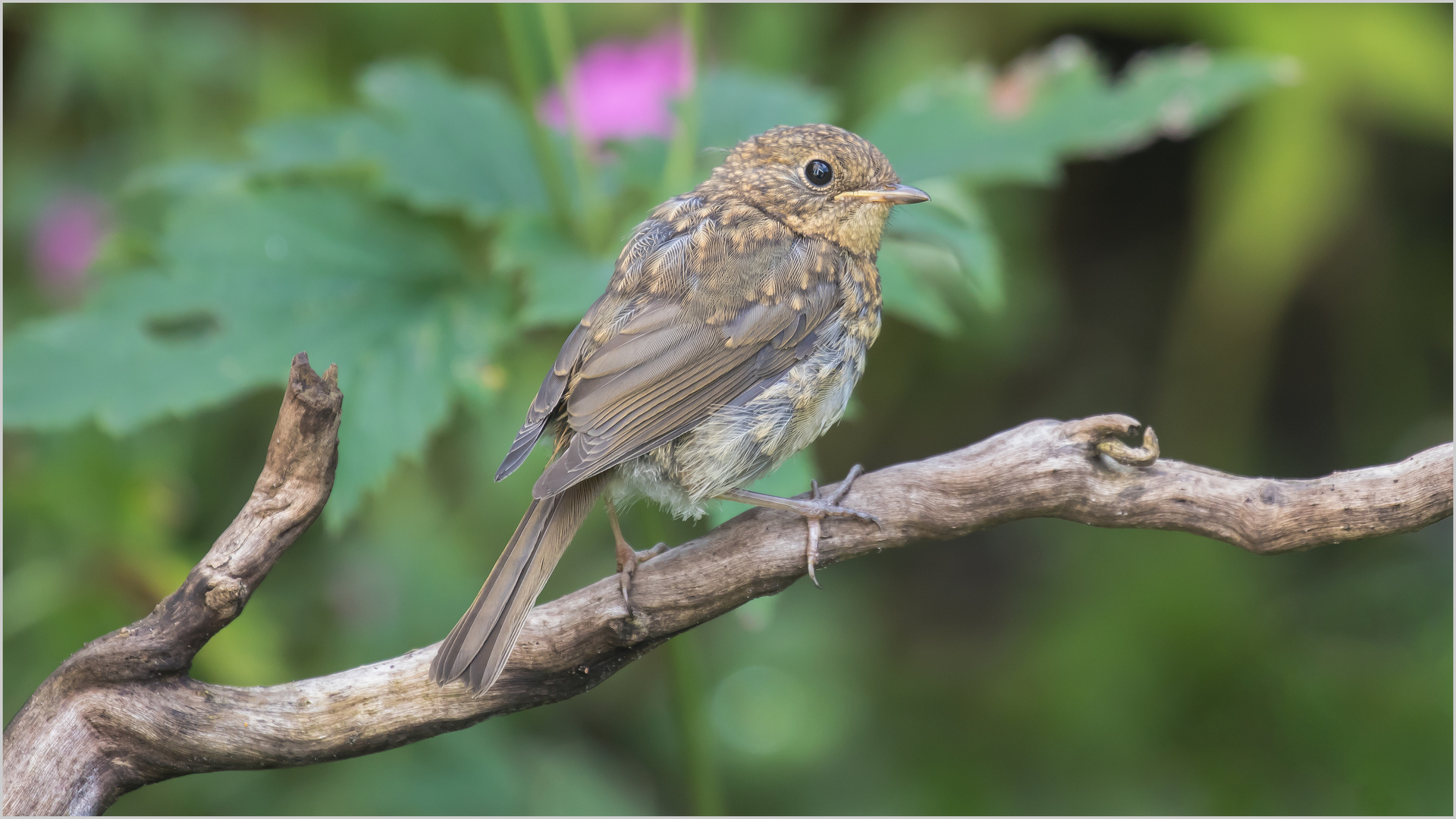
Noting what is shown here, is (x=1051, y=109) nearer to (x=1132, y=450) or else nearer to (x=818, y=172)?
(x=818, y=172)

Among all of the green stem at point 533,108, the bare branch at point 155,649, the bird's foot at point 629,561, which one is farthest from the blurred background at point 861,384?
the bare branch at point 155,649

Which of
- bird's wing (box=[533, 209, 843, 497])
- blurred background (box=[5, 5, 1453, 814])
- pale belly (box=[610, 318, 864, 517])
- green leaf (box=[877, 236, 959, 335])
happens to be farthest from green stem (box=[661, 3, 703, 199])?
pale belly (box=[610, 318, 864, 517])

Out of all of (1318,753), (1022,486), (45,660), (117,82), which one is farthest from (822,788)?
(117,82)

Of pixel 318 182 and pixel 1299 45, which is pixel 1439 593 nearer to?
pixel 1299 45

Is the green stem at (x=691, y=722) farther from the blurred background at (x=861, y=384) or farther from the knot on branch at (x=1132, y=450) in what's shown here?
the knot on branch at (x=1132, y=450)

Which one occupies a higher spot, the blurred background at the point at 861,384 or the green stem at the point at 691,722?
the blurred background at the point at 861,384

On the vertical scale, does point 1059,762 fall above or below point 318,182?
below
